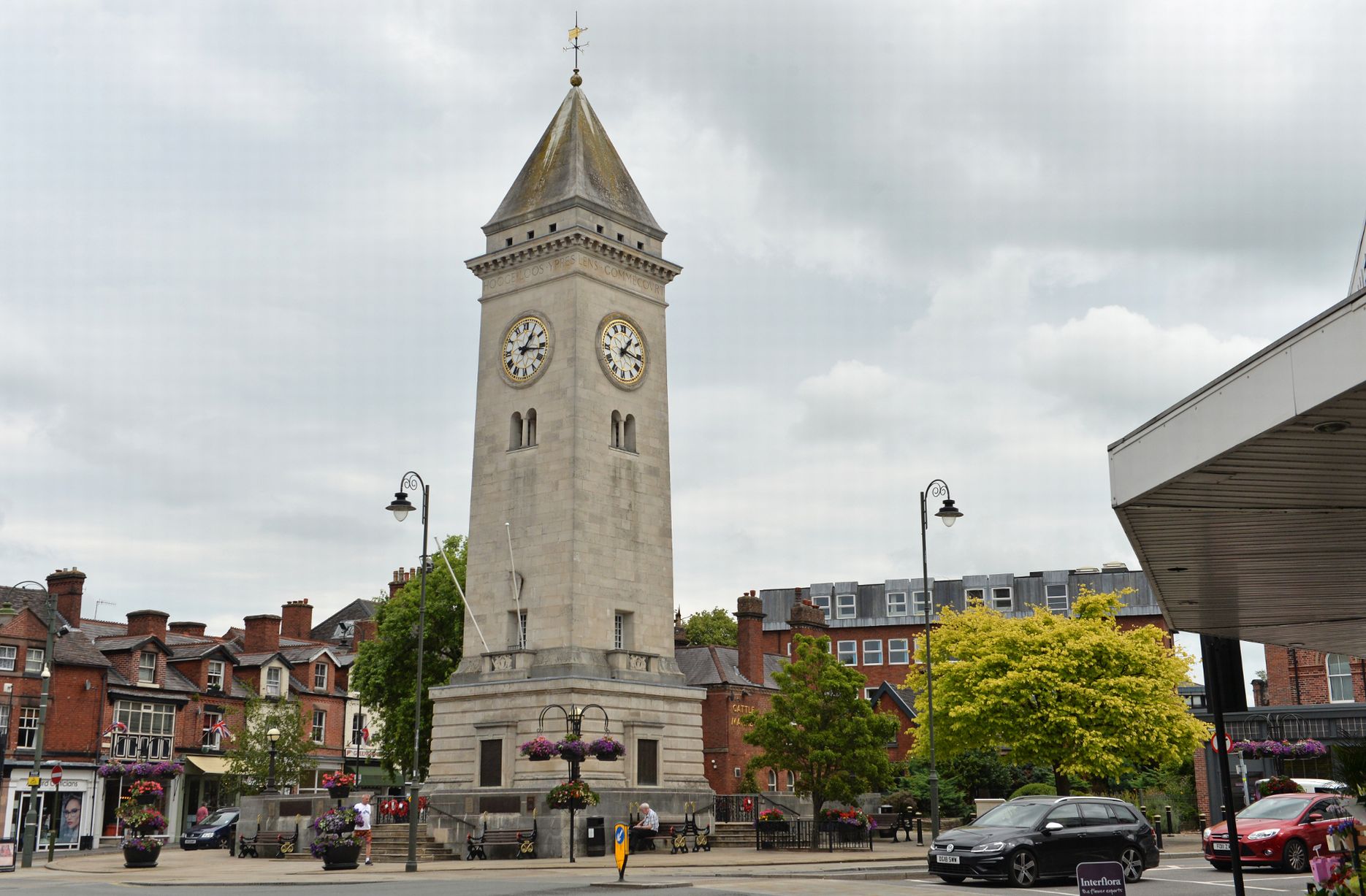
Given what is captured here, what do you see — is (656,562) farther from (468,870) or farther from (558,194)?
(468,870)

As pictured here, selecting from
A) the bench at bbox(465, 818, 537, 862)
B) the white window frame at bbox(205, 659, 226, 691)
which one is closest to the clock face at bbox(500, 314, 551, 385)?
the bench at bbox(465, 818, 537, 862)

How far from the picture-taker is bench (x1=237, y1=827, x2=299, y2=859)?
45219 mm

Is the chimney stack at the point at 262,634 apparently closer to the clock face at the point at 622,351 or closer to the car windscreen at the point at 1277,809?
the clock face at the point at 622,351

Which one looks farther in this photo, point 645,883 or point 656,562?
point 656,562

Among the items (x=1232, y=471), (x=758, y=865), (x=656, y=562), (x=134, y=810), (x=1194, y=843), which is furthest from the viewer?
(x=656, y=562)

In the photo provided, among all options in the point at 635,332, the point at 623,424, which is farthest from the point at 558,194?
the point at 623,424

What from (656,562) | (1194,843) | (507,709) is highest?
(656,562)

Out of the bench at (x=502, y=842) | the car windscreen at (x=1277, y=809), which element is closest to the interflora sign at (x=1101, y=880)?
the car windscreen at (x=1277, y=809)

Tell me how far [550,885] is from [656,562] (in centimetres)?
2566

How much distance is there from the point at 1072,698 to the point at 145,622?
47833 mm

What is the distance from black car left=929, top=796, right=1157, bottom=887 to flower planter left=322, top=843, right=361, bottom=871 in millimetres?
17687

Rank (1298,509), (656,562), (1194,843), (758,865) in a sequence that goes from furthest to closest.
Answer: (656,562) < (1194,843) < (758,865) < (1298,509)

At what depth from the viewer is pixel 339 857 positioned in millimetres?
35781

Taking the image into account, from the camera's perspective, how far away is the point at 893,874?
1119 inches
